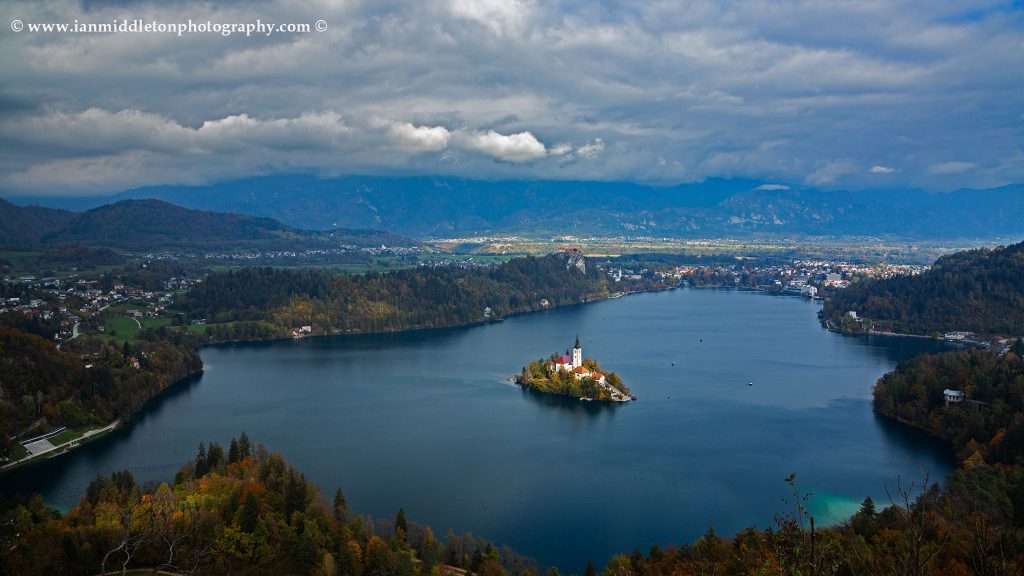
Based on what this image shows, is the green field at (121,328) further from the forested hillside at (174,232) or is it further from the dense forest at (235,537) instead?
the forested hillside at (174,232)

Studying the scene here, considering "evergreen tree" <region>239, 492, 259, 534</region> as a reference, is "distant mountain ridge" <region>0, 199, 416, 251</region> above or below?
above

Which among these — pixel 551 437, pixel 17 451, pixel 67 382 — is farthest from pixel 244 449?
pixel 67 382

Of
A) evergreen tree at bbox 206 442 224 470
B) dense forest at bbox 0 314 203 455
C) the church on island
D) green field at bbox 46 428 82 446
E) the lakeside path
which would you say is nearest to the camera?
evergreen tree at bbox 206 442 224 470

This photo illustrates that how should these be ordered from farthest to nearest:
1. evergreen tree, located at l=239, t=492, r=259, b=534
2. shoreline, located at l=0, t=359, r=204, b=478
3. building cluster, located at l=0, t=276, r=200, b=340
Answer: building cluster, located at l=0, t=276, r=200, b=340, shoreline, located at l=0, t=359, r=204, b=478, evergreen tree, located at l=239, t=492, r=259, b=534

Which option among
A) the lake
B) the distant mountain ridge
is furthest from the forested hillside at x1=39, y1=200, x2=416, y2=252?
the lake

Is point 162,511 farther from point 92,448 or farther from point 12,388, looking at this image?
point 12,388

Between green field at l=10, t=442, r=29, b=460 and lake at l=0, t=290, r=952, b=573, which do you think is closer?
lake at l=0, t=290, r=952, b=573

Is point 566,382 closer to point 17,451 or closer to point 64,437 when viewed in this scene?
point 64,437

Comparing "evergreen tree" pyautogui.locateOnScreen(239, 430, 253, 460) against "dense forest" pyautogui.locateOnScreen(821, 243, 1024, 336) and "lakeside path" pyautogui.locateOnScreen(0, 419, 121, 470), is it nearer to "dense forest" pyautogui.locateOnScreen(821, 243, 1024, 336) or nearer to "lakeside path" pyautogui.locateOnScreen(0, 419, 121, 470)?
"lakeside path" pyautogui.locateOnScreen(0, 419, 121, 470)
